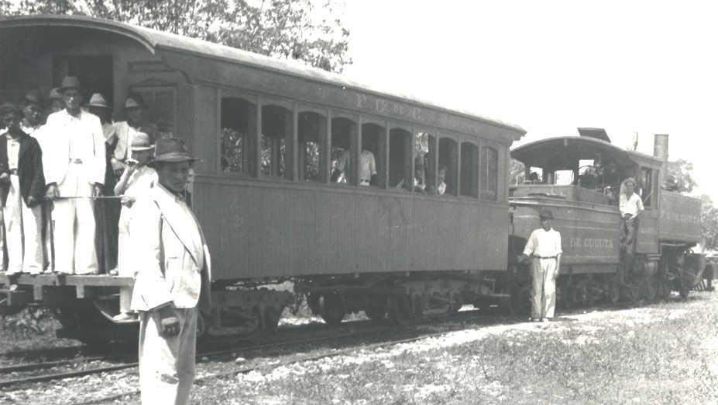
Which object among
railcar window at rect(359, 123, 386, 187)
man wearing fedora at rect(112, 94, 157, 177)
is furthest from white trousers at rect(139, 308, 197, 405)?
railcar window at rect(359, 123, 386, 187)

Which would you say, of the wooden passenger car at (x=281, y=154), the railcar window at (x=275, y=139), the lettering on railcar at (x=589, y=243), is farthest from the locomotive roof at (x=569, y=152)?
the railcar window at (x=275, y=139)

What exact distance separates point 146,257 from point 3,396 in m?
3.32

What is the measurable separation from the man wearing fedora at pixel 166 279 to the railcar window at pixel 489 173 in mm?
10112

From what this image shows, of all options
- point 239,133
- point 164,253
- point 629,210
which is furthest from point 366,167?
point 629,210

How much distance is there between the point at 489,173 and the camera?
15.0 meters

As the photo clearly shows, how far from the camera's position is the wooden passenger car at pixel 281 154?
9570 millimetres

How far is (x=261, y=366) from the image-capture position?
9070 millimetres

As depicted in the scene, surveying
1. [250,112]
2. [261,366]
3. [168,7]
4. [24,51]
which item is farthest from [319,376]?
[168,7]

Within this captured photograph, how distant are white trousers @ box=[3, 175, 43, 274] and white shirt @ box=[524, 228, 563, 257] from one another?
8.52 m

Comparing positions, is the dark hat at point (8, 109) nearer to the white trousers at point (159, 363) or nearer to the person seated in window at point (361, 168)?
the person seated in window at point (361, 168)

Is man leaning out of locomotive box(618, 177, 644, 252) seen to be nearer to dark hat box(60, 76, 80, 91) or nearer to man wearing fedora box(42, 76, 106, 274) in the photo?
man wearing fedora box(42, 76, 106, 274)

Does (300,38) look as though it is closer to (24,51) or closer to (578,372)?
(24,51)

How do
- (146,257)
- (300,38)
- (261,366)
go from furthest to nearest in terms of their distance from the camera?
(300,38) → (261,366) → (146,257)

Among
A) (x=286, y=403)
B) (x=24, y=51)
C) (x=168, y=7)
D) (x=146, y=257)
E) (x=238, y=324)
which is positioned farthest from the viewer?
(x=168, y=7)
